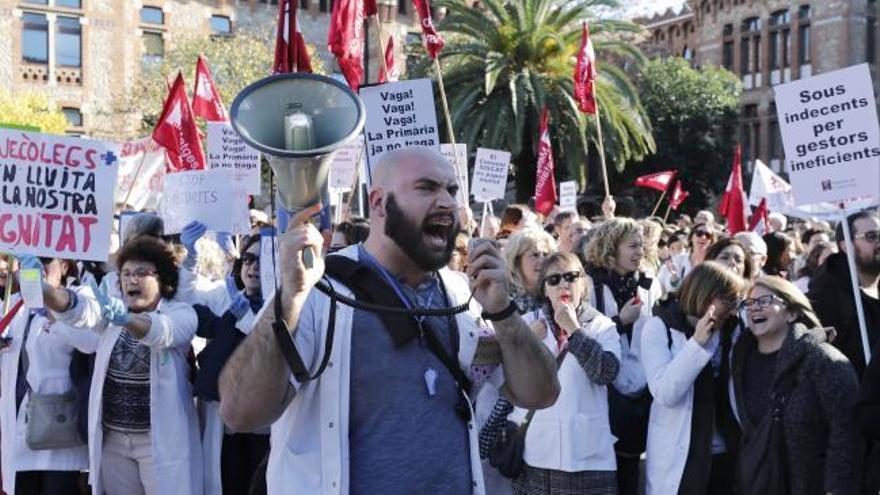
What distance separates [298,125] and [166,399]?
3450mm

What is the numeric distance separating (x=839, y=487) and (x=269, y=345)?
306 cm

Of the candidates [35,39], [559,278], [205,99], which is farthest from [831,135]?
[35,39]

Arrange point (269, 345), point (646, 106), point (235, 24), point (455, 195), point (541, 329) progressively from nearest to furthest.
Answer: point (269, 345) → point (455, 195) → point (541, 329) → point (646, 106) → point (235, 24)

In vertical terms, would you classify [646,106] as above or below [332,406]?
above

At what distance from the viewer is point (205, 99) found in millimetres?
11633

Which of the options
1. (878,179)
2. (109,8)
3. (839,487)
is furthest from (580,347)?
(109,8)

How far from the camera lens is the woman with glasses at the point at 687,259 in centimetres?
1023

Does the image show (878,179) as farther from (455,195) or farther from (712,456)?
(455,195)

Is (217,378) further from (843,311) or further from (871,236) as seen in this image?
(871,236)

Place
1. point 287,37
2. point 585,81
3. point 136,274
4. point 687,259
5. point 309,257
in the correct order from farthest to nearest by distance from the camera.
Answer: point 585,81 < point 687,259 < point 136,274 < point 287,37 < point 309,257

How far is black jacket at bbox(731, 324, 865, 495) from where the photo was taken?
5082mm

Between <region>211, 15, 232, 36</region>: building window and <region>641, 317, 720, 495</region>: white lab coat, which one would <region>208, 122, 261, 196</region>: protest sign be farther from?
<region>211, 15, 232, 36</region>: building window

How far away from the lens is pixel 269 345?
3.03 metres

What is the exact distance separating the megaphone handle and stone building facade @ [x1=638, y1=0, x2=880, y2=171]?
43576 mm
